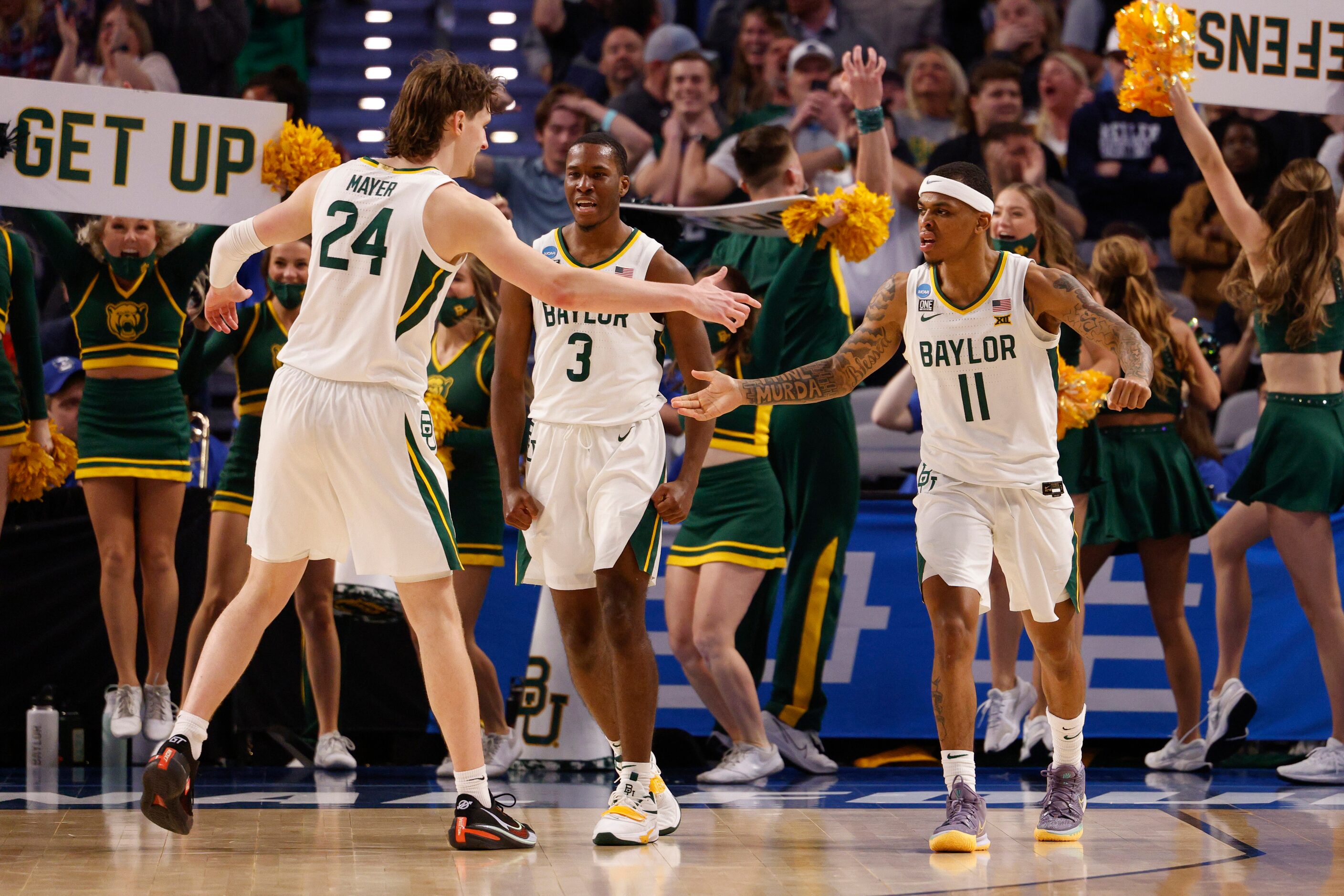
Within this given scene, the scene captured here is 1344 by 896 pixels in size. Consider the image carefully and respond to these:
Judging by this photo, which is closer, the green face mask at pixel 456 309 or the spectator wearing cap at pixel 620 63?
the green face mask at pixel 456 309

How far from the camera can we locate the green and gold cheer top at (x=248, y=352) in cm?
669

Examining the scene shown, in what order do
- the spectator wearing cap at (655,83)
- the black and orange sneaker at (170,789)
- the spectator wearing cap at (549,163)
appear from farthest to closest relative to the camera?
the spectator wearing cap at (655,83) < the spectator wearing cap at (549,163) < the black and orange sneaker at (170,789)

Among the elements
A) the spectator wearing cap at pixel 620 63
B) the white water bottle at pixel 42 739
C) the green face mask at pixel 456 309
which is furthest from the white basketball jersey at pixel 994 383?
the spectator wearing cap at pixel 620 63

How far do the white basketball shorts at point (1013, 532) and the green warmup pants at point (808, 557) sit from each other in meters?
1.85

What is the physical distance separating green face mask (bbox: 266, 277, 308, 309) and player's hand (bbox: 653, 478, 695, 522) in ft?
8.83

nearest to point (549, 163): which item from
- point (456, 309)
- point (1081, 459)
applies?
point (456, 309)

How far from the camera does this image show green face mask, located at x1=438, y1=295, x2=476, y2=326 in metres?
6.64

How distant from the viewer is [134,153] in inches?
247

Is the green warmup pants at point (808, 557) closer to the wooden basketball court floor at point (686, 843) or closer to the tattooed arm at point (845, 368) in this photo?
the wooden basketball court floor at point (686, 843)

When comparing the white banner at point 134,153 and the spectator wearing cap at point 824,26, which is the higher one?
the spectator wearing cap at point 824,26

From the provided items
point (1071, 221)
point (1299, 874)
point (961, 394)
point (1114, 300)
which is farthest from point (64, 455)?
point (1071, 221)

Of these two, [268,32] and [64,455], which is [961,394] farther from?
[268,32]

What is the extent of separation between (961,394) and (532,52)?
24.7 ft

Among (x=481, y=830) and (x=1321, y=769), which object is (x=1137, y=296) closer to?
(x=1321, y=769)
